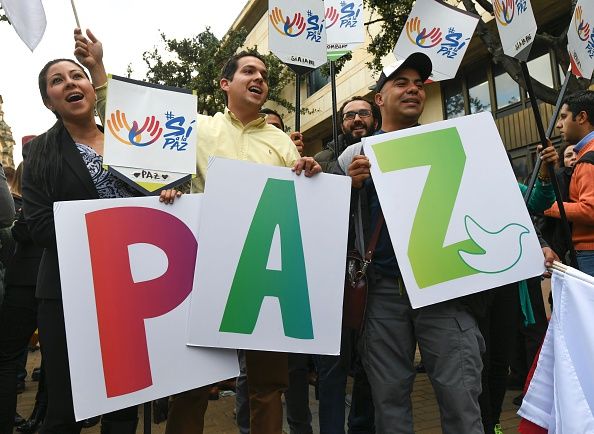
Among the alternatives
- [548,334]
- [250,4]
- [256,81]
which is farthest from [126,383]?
[250,4]

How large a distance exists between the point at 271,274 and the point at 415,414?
6.88ft

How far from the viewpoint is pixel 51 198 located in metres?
1.99

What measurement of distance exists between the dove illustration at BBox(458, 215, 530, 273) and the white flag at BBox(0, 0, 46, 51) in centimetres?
203

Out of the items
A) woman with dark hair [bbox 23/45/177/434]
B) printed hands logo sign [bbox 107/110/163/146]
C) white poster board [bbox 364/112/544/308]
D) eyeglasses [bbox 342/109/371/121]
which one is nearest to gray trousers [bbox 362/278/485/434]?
white poster board [bbox 364/112/544/308]

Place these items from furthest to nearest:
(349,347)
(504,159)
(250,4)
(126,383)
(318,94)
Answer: (250,4) < (318,94) < (349,347) < (504,159) < (126,383)

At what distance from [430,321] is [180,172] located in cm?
121

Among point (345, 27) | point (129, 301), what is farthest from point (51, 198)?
point (345, 27)

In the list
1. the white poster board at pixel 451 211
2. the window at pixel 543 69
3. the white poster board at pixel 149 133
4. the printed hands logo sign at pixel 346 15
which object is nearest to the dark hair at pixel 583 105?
the white poster board at pixel 451 211

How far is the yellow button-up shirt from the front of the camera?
2279 mm

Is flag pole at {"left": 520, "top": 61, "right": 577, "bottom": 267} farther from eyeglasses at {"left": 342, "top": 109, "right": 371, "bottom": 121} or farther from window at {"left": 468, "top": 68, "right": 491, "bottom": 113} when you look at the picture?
window at {"left": 468, "top": 68, "right": 491, "bottom": 113}

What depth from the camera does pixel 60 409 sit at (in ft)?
6.11

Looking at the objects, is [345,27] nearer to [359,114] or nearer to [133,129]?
[359,114]

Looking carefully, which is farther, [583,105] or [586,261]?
[583,105]

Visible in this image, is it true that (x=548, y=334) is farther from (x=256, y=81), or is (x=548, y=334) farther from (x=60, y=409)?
(x=60, y=409)
